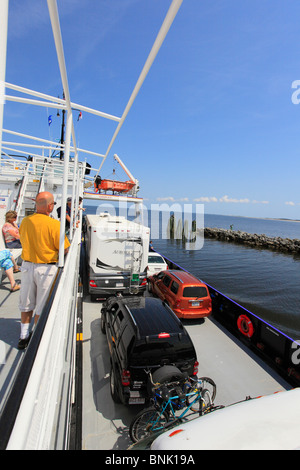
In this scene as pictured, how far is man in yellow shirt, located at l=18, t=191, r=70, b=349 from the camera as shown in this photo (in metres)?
3.09

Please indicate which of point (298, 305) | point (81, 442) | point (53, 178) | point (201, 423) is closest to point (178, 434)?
point (201, 423)

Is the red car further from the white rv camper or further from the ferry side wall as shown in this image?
the white rv camper

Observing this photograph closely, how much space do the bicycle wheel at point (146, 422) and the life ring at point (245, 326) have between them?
4404mm

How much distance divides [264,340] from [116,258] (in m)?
5.36

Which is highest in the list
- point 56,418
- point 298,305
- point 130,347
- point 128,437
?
point 56,418

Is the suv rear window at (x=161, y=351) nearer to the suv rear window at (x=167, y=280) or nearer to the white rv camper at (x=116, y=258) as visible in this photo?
the suv rear window at (x=167, y=280)

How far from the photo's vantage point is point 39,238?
10.1ft

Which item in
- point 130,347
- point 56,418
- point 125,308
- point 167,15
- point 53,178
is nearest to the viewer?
point 56,418

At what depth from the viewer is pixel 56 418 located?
5.81 ft

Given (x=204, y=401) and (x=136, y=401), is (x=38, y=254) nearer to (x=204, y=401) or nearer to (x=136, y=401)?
(x=136, y=401)

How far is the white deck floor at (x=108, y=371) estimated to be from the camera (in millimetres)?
4195

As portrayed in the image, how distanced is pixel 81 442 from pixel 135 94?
524cm

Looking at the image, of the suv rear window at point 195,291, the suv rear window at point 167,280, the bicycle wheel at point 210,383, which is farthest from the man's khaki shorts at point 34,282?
the suv rear window at point 167,280
